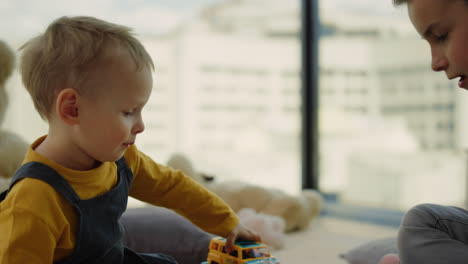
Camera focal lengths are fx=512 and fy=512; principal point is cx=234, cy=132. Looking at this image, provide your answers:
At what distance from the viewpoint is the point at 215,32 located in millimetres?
2684

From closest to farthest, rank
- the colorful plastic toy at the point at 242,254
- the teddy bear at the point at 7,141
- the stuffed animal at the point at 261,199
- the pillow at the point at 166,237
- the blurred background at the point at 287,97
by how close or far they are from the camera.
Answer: the colorful plastic toy at the point at 242,254, the pillow at the point at 166,237, the teddy bear at the point at 7,141, the stuffed animal at the point at 261,199, the blurred background at the point at 287,97

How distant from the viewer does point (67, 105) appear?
2.71 feet

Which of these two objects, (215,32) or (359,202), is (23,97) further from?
(359,202)

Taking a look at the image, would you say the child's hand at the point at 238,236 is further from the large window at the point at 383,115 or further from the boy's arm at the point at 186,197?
the large window at the point at 383,115

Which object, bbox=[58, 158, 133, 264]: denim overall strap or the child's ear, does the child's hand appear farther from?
the child's ear

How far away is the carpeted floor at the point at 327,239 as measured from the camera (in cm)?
149

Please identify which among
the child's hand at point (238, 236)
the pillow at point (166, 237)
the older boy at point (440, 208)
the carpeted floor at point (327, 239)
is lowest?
the carpeted floor at point (327, 239)

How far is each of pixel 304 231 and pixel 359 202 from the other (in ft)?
2.06

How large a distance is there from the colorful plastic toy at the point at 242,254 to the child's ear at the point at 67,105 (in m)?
0.40

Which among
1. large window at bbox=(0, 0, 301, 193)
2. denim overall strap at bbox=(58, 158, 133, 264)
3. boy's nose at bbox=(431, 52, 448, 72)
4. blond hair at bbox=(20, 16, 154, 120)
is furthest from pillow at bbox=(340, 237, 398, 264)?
large window at bbox=(0, 0, 301, 193)

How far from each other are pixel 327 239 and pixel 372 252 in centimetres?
44

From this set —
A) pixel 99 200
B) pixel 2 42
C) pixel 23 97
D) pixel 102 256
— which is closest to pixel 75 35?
pixel 99 200

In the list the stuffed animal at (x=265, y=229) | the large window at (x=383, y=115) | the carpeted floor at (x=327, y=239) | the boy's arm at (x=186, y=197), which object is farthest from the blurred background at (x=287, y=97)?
the boy's arm at (x=186, y=197)

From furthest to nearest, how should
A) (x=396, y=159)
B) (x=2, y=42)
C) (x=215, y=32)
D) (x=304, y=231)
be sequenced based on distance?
(x=215, y=32) < (x=396, y=159) < (x=304, y=231) < (x=2, y=42)
